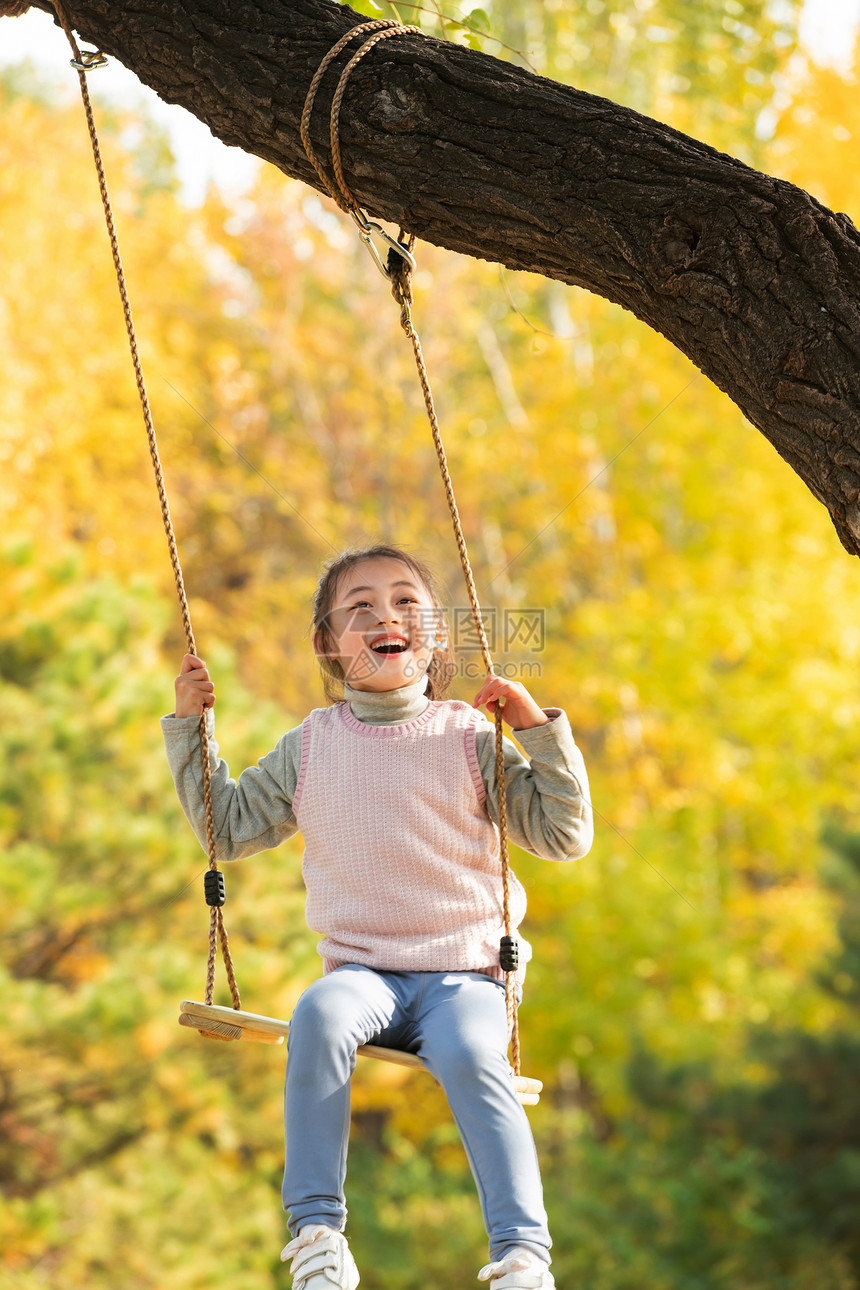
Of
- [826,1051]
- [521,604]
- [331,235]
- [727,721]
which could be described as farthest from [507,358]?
[826,1051]

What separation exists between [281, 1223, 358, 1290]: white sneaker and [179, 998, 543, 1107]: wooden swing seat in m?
0.25

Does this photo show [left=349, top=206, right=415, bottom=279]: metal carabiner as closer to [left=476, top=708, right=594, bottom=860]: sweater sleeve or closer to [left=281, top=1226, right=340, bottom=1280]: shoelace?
[left=476, top=708, right=594, bottom=860]: sweater sleeve

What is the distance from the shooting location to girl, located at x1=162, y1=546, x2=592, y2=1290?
1845mm

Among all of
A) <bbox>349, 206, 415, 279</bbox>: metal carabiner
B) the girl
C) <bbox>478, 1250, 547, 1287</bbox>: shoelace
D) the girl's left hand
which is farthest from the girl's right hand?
<bbox>478, 1250, 547, 1287</bbox>: shoelace

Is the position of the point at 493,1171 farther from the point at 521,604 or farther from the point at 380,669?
the point at 521,604

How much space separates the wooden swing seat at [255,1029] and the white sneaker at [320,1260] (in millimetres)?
254

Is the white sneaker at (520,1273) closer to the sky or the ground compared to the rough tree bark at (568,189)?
closer to the ground

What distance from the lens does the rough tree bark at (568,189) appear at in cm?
159

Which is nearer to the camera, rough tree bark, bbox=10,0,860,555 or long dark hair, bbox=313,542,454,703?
rough tree bark, bbox=10,0,860,555

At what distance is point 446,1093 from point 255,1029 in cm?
32

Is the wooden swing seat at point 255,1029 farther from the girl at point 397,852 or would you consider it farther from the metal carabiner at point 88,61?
the metal carabiner at point 88,61

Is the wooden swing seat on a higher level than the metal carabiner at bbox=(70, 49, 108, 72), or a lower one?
lower

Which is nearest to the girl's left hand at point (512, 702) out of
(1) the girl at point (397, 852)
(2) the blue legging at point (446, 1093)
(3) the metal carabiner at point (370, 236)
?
(1) the girl at point (397, 852)

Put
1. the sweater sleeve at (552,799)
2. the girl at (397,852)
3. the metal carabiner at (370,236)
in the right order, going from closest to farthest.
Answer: the girl at (397,852) → the metal carabiner at (370,236) → the sweater sleeve at (552,799)
